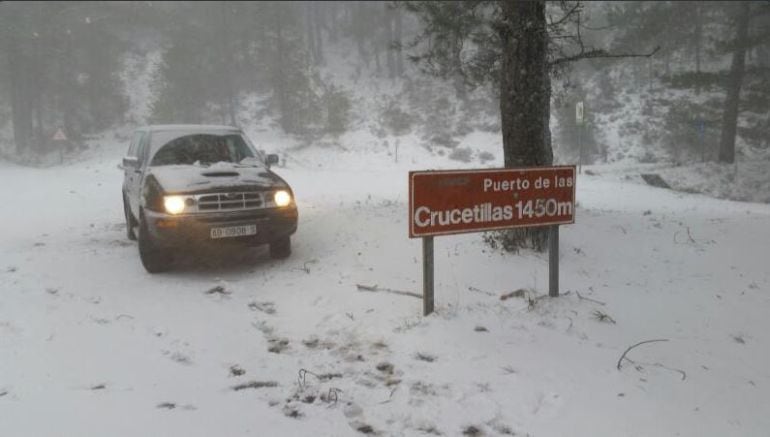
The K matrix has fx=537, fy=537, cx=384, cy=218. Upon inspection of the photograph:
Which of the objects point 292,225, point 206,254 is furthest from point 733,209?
point 206,254

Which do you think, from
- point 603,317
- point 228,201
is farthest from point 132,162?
point 603,317

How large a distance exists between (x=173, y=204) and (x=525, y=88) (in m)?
4.46

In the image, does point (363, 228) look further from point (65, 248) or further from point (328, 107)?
point (328, 107)

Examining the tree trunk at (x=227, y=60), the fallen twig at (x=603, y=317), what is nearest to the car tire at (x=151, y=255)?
the fallen twig at (x=603, y=317)

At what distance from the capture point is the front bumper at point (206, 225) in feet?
21.2

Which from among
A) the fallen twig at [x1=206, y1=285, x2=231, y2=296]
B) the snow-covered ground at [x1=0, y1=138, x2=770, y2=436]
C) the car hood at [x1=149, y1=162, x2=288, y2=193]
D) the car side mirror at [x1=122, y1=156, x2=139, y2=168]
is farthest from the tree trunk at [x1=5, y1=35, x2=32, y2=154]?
the fallen twig at [x1=206, y1=285, x2=231, y2=296]

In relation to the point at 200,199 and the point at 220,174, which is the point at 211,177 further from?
the point at 200,199

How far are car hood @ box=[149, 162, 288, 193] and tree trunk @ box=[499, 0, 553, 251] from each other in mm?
3068

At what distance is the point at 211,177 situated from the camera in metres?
6.95

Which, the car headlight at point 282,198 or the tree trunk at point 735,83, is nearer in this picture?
the car headlight at point 282,198

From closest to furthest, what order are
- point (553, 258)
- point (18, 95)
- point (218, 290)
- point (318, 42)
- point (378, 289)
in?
point (553, 258) < point (378, 289) < point (218, 290) < point (18, 95) < point (318, 42)

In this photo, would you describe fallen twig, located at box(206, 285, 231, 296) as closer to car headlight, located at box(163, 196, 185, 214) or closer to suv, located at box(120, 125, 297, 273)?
suv, located at box(120, 125, 297, 273)

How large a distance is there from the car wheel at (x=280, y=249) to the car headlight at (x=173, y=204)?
1.45 metres

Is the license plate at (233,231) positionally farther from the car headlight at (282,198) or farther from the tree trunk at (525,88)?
the tree trunk at (525,88)
